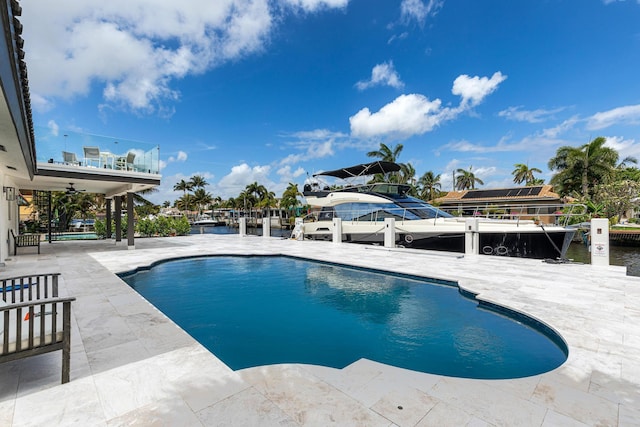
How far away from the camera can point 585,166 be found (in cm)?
2448

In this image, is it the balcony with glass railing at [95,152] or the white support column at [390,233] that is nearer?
the balcony with glass railing at [95,152]

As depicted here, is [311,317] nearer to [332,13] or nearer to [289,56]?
[332,13]

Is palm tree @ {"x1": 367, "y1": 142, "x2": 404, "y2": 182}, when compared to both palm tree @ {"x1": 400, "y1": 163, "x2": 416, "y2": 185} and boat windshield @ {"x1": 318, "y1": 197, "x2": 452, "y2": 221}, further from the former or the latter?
boat windshield @ {"x1": 318, "y1": 197, "x2": 452, "y2": 221}

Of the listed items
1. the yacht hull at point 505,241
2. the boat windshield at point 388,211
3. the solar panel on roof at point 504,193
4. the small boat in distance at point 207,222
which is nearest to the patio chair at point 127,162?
the boat windshield at point 388,211

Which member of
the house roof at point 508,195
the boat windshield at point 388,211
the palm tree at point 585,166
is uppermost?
the palm tree at point 585,166

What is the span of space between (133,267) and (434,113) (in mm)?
23359

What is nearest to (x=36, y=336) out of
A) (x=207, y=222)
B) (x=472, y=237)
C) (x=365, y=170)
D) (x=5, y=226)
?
(x=5, y=226)

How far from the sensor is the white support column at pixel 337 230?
1540 centimetres

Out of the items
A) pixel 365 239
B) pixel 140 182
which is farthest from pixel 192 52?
pixel 365 239

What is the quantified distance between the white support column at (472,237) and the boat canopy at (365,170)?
672 centimetres

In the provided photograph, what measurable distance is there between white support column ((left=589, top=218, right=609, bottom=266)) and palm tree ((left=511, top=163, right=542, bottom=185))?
37600mm

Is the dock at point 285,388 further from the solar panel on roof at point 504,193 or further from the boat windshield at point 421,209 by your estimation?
the solar panel on roof at point 504,193

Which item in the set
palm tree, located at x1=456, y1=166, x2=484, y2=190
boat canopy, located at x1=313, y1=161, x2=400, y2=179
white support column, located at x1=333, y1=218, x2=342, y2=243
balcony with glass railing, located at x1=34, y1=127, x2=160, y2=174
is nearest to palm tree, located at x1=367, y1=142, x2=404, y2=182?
boat canopy, located at x1=313, y1=161, x2=400, y2=179

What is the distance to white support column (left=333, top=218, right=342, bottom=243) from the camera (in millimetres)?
15397
